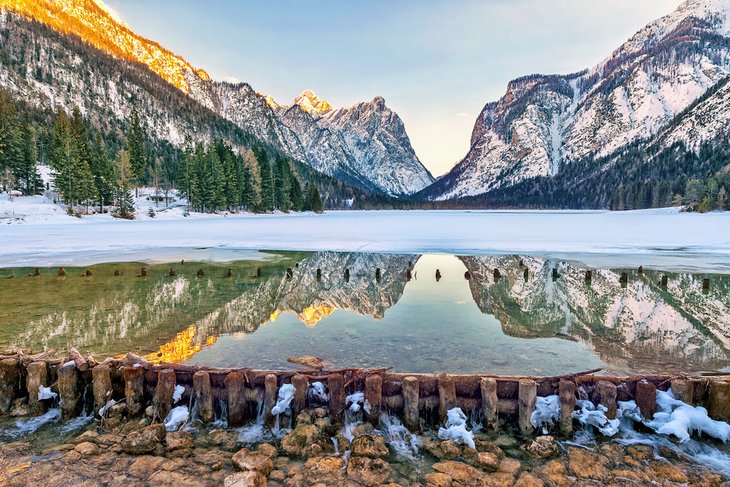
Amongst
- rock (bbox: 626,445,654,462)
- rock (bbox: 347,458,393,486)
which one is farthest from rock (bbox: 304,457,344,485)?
rock (bbox: 626,445,654,462)

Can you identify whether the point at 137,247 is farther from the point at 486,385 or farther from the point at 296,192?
the point at 296,192

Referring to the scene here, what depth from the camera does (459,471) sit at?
17.8 feet

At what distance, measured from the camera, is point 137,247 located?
31203 millimetres

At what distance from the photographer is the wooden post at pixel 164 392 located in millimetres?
6840

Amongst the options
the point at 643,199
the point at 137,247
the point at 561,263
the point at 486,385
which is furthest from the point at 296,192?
the point at 643,199

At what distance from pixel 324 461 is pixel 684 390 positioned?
19.4 ft

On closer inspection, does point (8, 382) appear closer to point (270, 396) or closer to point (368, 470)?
point (270, 396)

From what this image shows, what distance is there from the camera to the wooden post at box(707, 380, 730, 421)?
662 centimetres

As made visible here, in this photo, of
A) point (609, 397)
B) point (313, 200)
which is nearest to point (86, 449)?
point (609, 397)

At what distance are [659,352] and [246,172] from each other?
9195cm

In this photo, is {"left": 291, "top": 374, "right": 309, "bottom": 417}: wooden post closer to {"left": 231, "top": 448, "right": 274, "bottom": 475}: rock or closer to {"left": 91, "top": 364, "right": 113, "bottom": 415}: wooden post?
{"left": 231, "top": 448, "right": 274, "bottom": 475}: rock

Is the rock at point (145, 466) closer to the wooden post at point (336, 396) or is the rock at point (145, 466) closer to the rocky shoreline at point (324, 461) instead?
the rocky shoreline at point (324, 461)

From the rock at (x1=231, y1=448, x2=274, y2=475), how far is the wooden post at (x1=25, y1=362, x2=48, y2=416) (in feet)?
13.3

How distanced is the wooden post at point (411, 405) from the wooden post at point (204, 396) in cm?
317
